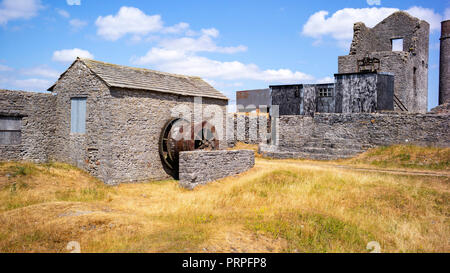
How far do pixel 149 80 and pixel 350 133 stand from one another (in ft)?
43.4

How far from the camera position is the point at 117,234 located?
8.16m

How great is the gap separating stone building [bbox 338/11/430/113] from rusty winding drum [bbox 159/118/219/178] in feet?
57.4

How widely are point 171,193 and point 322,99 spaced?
15.4 metres

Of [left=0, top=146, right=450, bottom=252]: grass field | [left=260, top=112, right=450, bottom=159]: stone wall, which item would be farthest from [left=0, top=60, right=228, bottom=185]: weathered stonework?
[left=260, top=112, right=450, bottom=159]: stone wall

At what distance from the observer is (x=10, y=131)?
49.7 feet

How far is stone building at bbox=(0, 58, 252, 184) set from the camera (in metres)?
14.3

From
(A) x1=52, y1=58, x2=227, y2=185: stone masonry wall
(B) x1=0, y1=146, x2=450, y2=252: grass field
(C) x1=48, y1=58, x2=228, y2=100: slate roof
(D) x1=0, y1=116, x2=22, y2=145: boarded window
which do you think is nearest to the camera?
(B) x1=0, y1=146, x2=450, y2=252: grass field

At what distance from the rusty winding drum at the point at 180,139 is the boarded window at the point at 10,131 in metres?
6.53

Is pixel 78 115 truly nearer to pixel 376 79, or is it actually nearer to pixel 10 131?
pixel 10 131

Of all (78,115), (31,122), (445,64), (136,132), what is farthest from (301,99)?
(31,122)

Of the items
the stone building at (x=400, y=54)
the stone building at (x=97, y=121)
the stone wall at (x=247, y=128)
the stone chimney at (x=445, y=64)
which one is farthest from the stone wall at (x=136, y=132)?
the stone chimney at (x=445, y=64)

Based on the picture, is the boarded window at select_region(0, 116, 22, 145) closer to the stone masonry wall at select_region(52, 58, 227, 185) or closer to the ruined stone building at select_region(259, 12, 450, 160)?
the stone masonry wall at select_region(52, 58, 227, 185)
